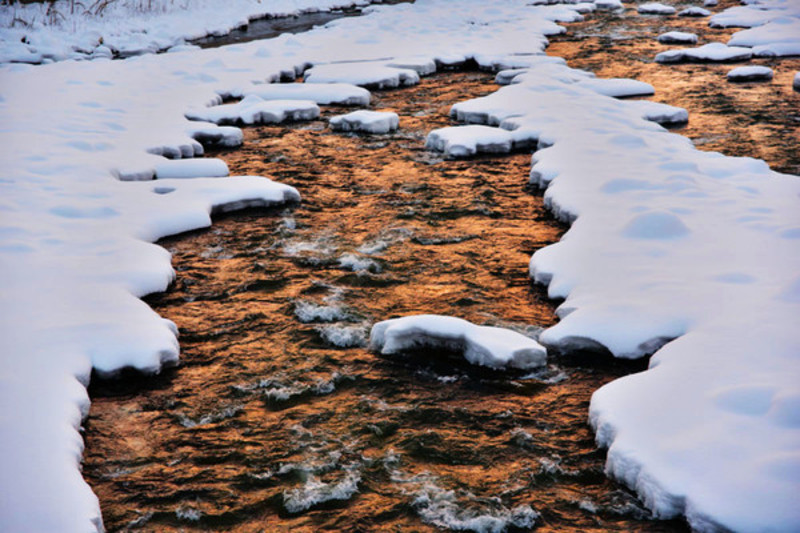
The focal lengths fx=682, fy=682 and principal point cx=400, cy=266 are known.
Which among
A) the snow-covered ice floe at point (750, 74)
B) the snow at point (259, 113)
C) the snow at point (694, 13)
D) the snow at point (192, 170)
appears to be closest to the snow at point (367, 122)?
the snow at point (259, 113)

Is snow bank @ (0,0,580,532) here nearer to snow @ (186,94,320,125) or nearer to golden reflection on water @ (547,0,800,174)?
snow @ (186,94,320,125)

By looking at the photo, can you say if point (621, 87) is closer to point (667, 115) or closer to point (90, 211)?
point (667, 115)

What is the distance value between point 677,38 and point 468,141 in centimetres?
624

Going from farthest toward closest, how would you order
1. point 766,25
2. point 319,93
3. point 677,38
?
point 766,25 < point 677,38 < point 319,93

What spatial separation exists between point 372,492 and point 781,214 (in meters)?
3.07

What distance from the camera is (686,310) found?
9.92 feet

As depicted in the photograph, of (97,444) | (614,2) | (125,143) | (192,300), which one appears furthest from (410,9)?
(97,444)

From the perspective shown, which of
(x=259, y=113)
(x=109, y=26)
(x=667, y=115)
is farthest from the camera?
(x=109, y=26)

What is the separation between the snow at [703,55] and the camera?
899cm

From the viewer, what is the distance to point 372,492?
224 cm

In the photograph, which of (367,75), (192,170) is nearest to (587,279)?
(192,170)

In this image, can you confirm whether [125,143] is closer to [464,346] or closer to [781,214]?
[464,346]

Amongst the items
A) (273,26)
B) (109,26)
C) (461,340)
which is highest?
(109,26)

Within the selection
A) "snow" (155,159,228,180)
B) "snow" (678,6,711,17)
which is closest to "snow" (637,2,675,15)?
"snow" (678,6,711,17)
